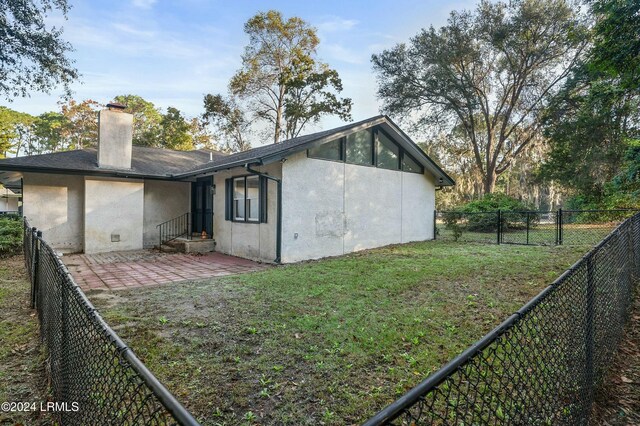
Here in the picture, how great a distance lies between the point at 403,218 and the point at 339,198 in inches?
133

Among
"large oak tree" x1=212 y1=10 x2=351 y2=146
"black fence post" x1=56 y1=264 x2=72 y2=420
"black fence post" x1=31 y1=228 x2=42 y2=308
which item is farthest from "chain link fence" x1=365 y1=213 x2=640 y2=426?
"large oak tree" x1=212 y1=10 x2=351 y2=146

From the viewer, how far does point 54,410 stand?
2469 millimetres

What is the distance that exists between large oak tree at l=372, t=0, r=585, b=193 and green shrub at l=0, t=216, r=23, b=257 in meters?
20.0

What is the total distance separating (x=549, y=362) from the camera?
2.12m

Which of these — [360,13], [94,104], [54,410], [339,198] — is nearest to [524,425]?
[54,410]

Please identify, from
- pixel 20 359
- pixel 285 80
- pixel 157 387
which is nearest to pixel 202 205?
pixel 20 359

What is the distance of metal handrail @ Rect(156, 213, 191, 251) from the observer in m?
12.5

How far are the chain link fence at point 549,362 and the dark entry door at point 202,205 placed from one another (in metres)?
10.5

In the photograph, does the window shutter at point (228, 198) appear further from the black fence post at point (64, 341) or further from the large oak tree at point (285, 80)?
the large oak tree at point (285, 80)

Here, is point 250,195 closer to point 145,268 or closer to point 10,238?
point 145,268

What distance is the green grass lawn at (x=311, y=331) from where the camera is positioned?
2717 mm

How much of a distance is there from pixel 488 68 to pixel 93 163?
71.6ft

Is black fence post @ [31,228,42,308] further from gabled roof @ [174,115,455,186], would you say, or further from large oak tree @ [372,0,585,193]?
large oak tree @ [372,0,585,193]

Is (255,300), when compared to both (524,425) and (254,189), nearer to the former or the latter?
(524,425)
